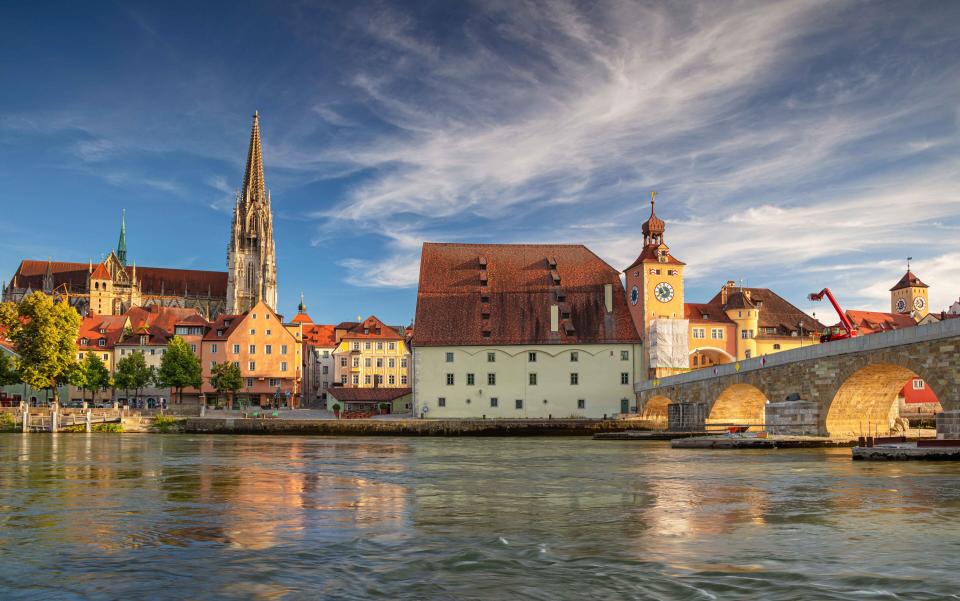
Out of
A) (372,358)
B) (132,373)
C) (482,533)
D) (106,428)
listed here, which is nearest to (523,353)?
(372,358)

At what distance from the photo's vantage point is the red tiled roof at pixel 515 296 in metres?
70.4

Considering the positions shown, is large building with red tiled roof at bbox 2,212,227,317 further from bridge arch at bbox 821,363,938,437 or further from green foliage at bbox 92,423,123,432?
bridge arch at bbox 821,363,938,437

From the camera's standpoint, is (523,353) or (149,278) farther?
(149,278)

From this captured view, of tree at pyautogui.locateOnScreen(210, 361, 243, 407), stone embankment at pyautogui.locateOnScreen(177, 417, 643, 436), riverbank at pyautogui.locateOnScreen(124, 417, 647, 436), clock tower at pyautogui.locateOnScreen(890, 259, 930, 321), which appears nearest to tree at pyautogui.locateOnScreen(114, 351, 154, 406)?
tree at pyautogui.locateOnScreen(210, 361, 243, 407)

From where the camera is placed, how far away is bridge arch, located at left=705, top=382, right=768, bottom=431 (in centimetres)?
5005

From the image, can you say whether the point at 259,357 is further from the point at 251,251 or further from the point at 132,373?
the point at 251,251

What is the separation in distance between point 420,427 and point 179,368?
29.5 meters

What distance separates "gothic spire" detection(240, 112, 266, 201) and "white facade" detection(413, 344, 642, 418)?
100992 mm

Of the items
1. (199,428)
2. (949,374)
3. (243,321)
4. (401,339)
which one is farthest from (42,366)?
(949,374)

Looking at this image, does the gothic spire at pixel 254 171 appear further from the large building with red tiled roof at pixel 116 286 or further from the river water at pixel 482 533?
the river water at pixel 482 533

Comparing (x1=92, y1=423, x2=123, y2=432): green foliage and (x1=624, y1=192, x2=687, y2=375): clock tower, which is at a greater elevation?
(x1=624, y1=192, x2=687, y2=375): clock tower

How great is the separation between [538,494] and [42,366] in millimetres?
57036

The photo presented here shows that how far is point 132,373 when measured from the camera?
82562 millimetres

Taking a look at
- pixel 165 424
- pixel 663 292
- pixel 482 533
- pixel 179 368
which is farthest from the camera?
pixel 179 368
